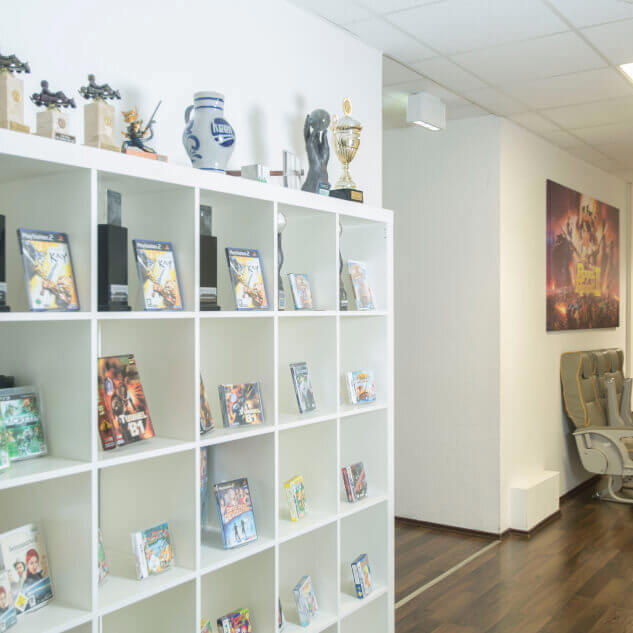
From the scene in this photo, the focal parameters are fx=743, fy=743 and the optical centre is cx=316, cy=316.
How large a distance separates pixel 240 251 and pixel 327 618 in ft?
4.49

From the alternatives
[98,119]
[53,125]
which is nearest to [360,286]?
[98,119]

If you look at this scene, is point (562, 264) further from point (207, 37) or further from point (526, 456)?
point (207, 37)

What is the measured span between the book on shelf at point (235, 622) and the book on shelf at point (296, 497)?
1.21 ft

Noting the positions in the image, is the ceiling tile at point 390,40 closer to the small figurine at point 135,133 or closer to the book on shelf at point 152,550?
the small figurine at point 135,133

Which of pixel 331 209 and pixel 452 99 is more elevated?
pixel 452 99

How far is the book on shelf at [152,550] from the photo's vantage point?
202cm

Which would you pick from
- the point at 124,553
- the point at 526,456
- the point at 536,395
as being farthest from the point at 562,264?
the point at 124,553

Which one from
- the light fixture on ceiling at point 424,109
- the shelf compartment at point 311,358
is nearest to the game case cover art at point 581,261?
the light fixture on ceiling at point 424,109

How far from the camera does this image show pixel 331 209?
2676mm

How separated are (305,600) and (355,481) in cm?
49

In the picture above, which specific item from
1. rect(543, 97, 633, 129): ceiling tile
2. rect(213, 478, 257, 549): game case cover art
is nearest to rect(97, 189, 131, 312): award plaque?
rect(213, 478, 257, 549): game case cover art

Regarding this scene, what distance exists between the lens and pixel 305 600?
2.63m

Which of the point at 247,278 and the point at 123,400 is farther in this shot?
the point at 247,278

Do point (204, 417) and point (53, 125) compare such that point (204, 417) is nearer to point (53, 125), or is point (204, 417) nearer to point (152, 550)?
point (152, 550)
